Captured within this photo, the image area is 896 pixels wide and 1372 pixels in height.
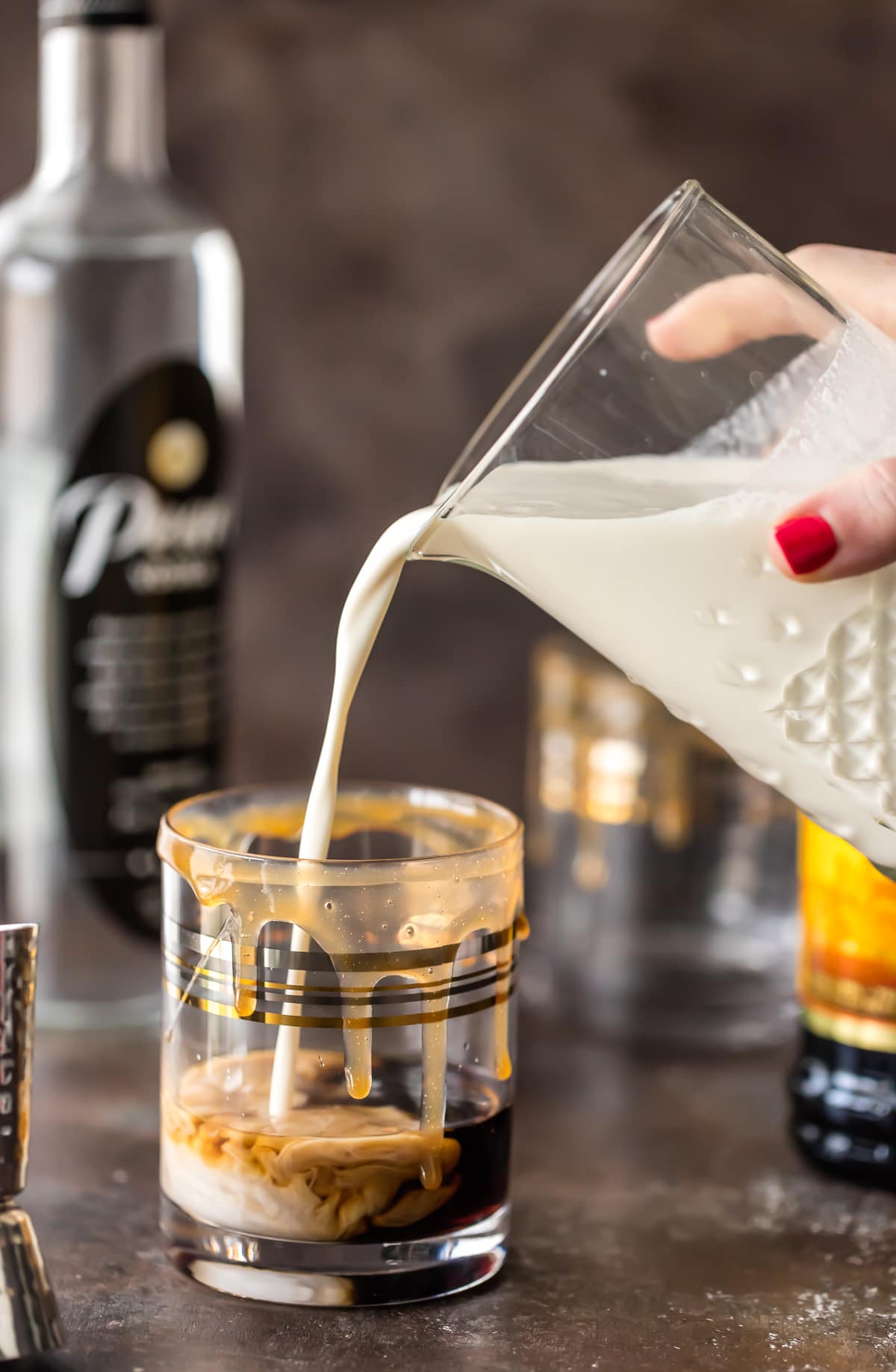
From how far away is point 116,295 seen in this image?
3.29 ft

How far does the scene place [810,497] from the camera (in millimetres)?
652

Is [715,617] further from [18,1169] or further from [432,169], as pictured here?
[432,169]

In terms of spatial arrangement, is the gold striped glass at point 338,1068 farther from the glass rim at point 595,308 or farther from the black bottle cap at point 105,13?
the black bottle cap at point 105,13

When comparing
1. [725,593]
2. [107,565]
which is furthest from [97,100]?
[725,593]

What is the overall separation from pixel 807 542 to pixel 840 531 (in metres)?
0.01

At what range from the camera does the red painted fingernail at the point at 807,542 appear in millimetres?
637

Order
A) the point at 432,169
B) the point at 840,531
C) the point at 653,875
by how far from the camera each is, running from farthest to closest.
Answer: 1. the point at 432,169
2. the point at 653,875
3. the point at 840,531

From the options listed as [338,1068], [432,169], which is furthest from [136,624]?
[432,169]

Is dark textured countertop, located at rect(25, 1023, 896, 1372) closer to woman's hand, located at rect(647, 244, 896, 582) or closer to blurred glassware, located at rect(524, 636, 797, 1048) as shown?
blurred glassware, located at rect(524, 636, 797, 1048)

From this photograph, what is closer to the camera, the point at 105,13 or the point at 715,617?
the point at 715,617

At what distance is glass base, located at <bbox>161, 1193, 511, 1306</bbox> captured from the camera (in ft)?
2.17

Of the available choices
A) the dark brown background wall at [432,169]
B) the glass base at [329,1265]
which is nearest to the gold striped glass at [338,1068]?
the glass base at [329,1265]

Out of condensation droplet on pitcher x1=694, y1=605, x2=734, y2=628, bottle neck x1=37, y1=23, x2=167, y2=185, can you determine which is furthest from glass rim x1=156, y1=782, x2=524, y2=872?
bottle neck x1=37, y1=23, x2=167, y2=185

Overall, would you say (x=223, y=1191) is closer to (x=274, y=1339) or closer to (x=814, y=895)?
(x=274, y=1339)
